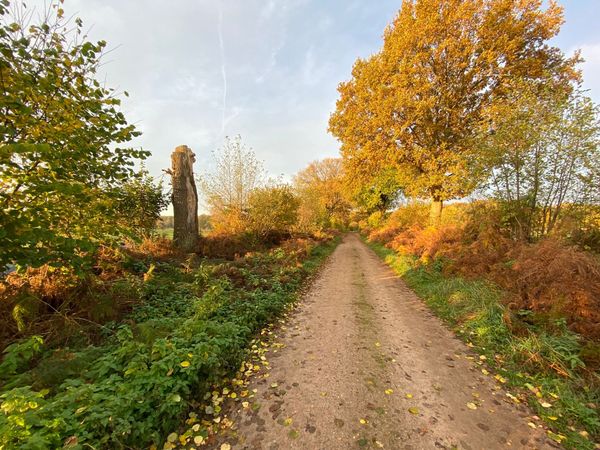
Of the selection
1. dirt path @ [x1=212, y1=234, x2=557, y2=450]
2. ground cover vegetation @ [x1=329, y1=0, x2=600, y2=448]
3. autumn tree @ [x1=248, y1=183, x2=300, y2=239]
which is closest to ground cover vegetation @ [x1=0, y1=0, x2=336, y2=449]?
dirt path @ [x1=212, y1=234, x2=557, y2=450]

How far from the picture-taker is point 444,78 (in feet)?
34.4

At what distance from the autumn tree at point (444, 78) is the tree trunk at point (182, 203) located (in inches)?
344

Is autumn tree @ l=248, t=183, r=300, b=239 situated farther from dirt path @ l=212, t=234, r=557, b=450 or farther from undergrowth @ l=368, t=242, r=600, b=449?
undergrowth @ l=368, t=242, r=600, b=449

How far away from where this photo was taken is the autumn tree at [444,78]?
Answer: 9430 mm

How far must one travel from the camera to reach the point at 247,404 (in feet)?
9.98

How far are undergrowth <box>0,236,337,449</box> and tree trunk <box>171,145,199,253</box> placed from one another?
4.25 metres

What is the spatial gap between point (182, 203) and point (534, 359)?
36.4 feet

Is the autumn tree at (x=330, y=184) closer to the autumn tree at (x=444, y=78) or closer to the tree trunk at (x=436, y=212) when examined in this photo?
the tree trunk at (x=436, y=212)

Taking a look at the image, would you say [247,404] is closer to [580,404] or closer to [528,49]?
[580,404]

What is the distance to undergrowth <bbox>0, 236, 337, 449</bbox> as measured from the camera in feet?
6.37

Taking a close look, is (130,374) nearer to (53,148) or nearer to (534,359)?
(53,148)

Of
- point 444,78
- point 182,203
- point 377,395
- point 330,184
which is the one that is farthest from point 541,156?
point 330,184

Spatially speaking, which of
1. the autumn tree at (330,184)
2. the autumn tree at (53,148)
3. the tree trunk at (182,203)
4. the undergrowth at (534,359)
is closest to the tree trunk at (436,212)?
the undergrowth at (534,359)

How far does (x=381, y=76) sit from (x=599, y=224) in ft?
32.1
